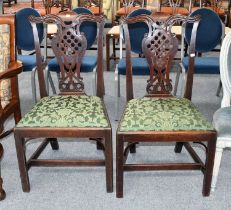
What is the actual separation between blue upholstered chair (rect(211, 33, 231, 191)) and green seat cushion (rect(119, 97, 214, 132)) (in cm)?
7

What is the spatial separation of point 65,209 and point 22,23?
1.94 m

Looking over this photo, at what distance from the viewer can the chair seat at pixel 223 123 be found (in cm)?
163

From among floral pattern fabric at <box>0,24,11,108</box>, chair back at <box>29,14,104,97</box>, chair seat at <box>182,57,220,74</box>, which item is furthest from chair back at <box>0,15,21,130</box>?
chair seat at <box>182,57,220,74</box>

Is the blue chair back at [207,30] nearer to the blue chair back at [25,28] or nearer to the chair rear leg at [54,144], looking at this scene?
the blue chair back at [25,28]

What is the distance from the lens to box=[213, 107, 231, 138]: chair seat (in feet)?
5.34

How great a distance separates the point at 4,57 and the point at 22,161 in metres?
0.66

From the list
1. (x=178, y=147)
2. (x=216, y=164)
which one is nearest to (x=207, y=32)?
(x=178, y=147)

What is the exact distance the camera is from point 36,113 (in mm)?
1717

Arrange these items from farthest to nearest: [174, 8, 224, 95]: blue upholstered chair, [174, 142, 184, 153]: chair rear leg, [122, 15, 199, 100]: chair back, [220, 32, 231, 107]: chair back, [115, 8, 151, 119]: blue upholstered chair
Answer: [174, 8, 224, 95]: blue upholstered chair → [115, 8, 151, 119]: blue upholstered chair → [174, 142, 184, 153]: chair rear leg → [122, 15, 199, 100]: chair back → [220, 32, 231, 107]: chair back

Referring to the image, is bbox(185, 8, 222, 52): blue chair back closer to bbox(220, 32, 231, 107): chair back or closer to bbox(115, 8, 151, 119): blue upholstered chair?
bbox(115, 8, 151, 119): blue upholstered chair

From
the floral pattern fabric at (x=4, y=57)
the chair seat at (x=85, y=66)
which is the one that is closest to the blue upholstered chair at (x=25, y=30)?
the chair seat at (x=85, y=66)

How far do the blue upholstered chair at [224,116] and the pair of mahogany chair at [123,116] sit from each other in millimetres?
67

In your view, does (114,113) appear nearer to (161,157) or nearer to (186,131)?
(161,157)

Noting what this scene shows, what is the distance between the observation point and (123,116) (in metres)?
1.72
